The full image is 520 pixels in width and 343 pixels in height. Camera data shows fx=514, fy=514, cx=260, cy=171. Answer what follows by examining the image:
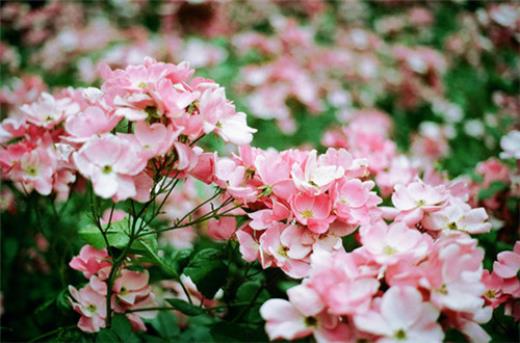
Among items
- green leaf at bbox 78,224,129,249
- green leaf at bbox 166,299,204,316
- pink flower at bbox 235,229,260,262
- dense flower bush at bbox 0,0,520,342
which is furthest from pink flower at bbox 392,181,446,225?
green leaf at bbox 78,224,129,249

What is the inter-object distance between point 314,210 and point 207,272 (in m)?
0.21

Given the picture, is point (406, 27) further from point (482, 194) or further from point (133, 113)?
point (133, 113)

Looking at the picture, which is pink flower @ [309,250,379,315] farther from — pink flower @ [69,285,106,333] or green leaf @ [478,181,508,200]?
green leaf @ [478,181,508,200]

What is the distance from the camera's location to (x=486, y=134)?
1934 millimetres

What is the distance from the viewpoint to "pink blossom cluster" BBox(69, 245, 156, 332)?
80 centimetres

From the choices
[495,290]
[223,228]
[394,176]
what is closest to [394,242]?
[495,290]

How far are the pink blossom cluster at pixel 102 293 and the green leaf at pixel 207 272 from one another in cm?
9

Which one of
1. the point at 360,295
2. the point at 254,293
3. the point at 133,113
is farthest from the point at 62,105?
the point at 360,295

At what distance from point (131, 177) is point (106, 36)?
1999mm

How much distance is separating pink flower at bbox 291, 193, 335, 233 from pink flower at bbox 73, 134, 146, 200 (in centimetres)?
22

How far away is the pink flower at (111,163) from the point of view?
0.66m

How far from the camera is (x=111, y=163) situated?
666 mm

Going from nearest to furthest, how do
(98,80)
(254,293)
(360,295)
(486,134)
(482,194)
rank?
(360,295), (254,293), (482,194), (486,134), (98,80)

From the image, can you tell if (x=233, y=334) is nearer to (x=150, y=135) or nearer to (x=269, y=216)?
(x=269, y=216)
